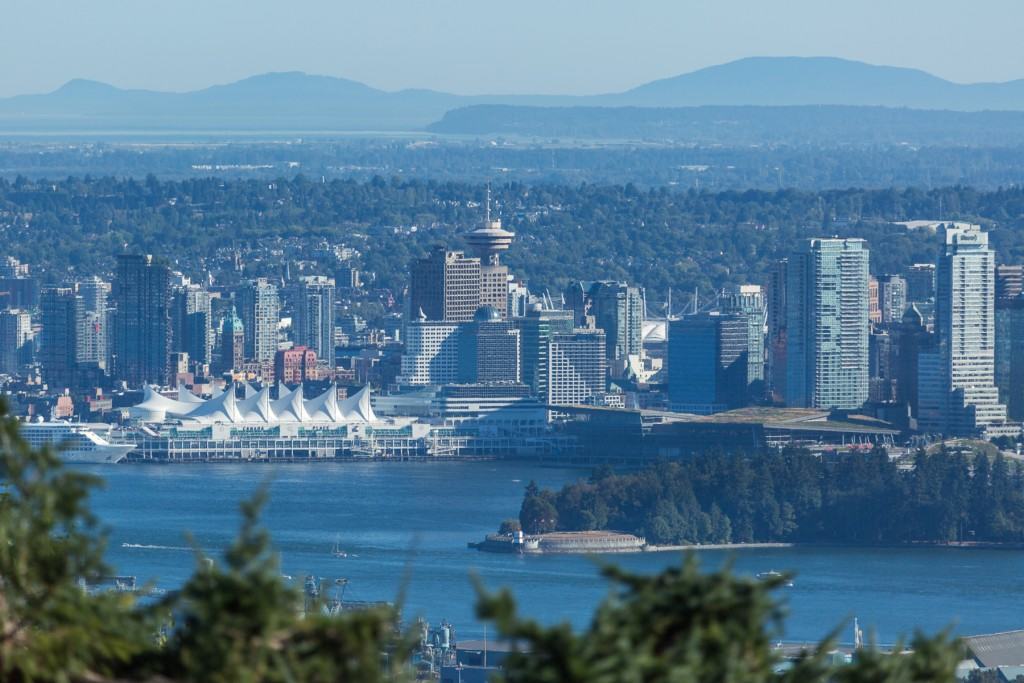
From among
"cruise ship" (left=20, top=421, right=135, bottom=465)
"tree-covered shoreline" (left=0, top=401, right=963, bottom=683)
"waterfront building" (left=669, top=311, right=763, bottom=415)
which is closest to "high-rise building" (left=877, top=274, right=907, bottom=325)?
"waterfront building" (left=669, top=311, right=763, bottom=415)

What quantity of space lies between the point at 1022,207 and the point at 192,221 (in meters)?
16.2

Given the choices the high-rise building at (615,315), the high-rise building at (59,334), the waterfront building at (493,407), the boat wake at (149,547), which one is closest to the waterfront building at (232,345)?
the high-rise building at (59,334)

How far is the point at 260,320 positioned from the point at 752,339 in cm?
868

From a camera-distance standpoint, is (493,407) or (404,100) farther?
(404,100)

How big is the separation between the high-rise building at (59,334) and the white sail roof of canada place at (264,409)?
5.38 meters

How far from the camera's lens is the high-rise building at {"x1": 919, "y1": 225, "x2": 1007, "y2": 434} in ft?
113

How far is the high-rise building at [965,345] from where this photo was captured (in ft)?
113

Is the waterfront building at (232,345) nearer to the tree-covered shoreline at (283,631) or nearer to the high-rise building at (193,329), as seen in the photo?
the high-rise building at (193,329)

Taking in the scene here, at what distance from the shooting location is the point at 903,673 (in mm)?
3465

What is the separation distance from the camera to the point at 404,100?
133250 millimetres

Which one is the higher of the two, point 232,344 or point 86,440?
point 232,344

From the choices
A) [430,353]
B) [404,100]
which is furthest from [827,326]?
[404,100]

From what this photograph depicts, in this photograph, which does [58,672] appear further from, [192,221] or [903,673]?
[192,221]

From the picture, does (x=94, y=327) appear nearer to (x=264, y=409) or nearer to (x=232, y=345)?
(x=232, y=345)
